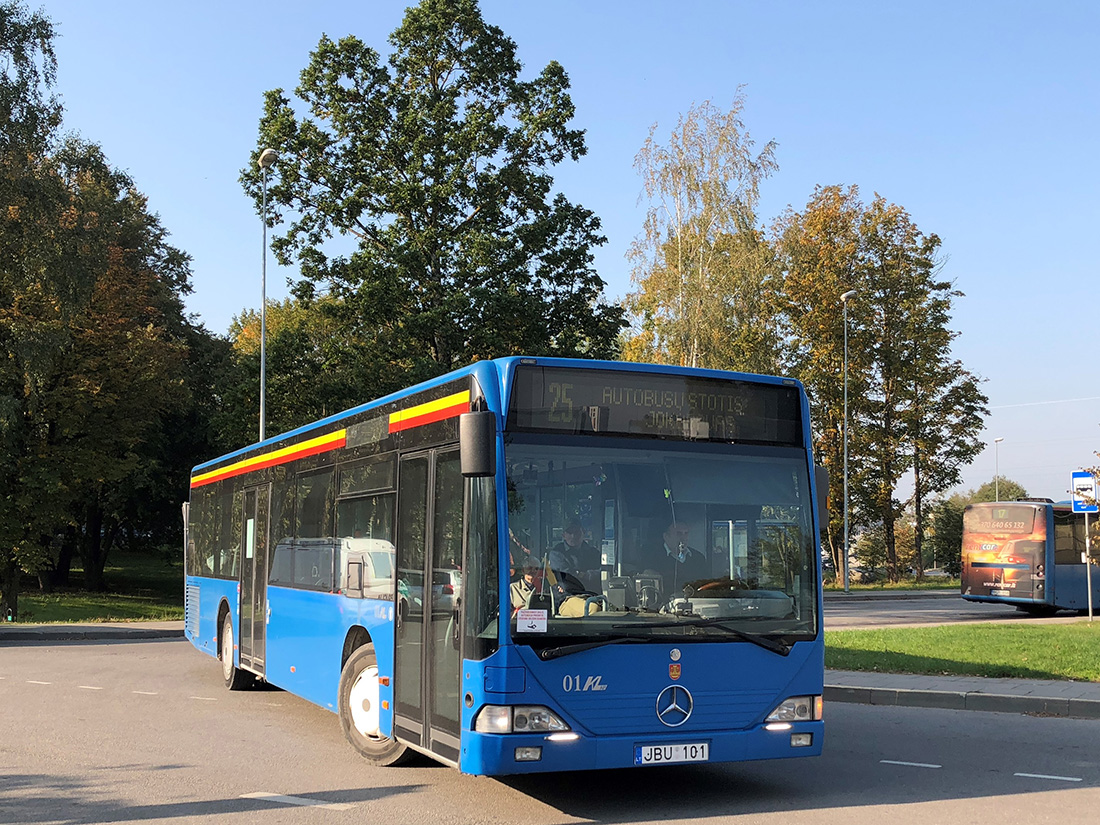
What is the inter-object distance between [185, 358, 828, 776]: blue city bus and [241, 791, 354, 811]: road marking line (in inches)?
27.1

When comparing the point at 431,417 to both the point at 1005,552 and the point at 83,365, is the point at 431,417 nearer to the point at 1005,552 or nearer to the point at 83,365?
the point at 1005,552

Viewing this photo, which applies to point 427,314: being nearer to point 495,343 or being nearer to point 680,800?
point 495,343

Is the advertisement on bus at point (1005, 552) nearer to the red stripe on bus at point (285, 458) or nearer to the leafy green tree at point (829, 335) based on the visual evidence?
the leafy green tree at point (829, 335)

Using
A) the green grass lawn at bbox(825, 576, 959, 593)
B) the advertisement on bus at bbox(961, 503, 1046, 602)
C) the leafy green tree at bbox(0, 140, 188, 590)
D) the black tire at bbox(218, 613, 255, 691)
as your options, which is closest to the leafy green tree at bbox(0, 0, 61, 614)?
the leafy green tree at bbox(0, 140, 188, 590)

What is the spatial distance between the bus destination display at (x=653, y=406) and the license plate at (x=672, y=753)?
200 cm

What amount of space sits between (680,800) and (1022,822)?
7.07 ft

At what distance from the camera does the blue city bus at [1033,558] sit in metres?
29.1

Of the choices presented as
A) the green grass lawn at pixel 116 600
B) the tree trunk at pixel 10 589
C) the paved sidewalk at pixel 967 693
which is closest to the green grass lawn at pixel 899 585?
the green grass lawn at pixel 116 600

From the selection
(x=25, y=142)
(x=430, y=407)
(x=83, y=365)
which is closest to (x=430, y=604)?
(x=430, y=407)

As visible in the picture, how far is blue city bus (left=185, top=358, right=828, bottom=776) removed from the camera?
7000mm

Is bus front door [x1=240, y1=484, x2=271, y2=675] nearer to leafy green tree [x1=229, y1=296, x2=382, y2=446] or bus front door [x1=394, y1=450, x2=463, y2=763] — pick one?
bus front door [x1=394, y1=450, x2=463, y2=763]

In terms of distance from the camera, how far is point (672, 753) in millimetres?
7207

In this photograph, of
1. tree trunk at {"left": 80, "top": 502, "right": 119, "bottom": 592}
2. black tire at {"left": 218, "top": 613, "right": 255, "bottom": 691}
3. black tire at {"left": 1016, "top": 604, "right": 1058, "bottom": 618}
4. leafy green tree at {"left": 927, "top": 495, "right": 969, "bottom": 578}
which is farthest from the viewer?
leafy green tree at {"left": 927, "top": 495, "right": 969, "bottom": 578}

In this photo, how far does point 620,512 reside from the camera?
7336 mm
